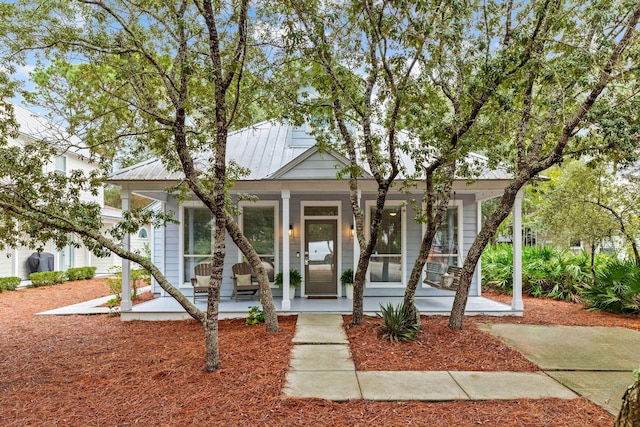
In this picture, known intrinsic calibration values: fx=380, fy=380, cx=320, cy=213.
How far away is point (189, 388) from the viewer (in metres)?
4.09

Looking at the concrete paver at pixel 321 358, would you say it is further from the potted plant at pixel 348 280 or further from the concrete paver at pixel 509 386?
the potted plant at pixel 348 280

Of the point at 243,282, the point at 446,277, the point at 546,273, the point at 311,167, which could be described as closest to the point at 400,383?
the point at 446,277

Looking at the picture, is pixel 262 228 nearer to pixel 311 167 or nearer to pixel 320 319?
pixel 311 167

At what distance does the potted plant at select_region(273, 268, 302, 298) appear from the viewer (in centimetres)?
894

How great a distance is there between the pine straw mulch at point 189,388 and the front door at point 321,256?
9.56 feet

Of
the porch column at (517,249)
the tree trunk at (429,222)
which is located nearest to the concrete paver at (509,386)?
the tree trunk at (429,222)

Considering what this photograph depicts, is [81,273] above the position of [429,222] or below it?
below

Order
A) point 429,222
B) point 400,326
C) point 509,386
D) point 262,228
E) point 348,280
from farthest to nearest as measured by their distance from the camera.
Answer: point 262,228
point 348,280
point 429,222
point 400,326
point 509,386

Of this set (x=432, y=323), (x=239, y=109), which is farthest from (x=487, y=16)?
(x=432, y=323)

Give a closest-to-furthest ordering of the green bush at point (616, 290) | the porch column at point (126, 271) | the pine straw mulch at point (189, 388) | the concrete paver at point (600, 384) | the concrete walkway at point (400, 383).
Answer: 1. the pine straw mulch at point (189, 388)
2. the concrete paver at point (600, 384)
3. the concrete walkway at point (400, 383)
4. the porch column at point (126, 271)
5. the green bush at point (616, 290)

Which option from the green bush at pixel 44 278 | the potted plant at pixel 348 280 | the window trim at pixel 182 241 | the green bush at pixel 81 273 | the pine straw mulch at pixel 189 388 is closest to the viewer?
the pine straw mulch at pixel 189 388

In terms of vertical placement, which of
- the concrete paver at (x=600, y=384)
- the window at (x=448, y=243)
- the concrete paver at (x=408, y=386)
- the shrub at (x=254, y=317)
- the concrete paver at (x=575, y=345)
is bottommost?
the concrete paver at (x=575, y=345)

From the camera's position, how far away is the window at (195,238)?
372 inches

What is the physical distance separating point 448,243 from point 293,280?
13.4 ft
